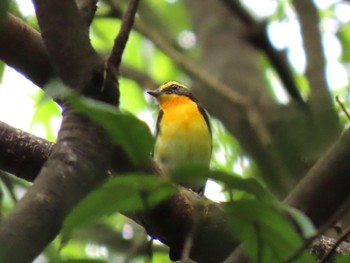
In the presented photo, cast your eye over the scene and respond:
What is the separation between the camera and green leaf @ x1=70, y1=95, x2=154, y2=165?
1153 mm

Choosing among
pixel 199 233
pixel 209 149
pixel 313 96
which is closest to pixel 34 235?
pixel 199 233

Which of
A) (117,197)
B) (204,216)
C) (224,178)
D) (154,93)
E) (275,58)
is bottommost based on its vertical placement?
(154,93)

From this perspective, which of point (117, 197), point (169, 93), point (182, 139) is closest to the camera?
point (117, 197)

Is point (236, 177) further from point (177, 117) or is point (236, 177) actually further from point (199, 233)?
point (177, 117)

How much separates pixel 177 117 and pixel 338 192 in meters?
2.12

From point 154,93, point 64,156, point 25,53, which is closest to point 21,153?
point 25,53

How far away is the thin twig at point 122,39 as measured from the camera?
5.86 ft

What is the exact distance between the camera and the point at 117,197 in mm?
1180

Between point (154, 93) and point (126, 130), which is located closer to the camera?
point (126, 130)

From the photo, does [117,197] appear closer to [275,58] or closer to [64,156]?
[64,156]

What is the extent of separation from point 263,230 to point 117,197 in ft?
0.81

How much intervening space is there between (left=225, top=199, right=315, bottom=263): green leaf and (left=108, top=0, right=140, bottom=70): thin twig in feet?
1.84

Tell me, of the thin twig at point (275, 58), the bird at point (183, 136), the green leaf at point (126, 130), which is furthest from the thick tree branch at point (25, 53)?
the thin twig at point (275, 58)

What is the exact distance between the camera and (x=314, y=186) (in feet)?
9.72
